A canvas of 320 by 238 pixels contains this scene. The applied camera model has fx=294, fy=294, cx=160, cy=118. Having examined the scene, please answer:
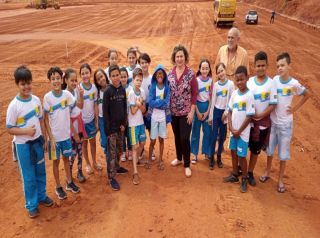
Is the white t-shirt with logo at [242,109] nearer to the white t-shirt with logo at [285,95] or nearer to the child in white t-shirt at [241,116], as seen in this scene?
the child in white t-shirt at [241,116]

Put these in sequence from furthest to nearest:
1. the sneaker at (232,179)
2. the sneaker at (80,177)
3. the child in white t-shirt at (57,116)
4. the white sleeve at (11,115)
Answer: the sneaker at (80,177) < the sneaker at (232,179) < the child in white t-shirt at (57,116) < the white sleeve at (11,115)

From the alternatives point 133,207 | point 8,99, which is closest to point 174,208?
point 133,207

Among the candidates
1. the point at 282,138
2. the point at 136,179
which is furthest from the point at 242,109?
the point at 136,179

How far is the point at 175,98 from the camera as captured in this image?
5086mm

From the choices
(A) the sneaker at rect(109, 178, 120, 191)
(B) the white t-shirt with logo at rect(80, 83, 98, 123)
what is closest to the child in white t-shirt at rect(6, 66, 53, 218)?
(B) the white t-shirt with logo at rect(80, 83, 98, 123)

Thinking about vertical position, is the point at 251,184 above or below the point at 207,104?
below

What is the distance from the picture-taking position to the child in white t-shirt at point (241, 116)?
4566 millimetres

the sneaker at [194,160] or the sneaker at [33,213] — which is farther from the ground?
the sneaker at [194,160]

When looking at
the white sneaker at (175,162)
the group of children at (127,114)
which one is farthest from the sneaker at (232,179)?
the white sneaker at (175,162)

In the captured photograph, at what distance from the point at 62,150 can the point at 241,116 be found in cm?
289

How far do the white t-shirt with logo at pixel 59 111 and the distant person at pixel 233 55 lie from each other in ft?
9.38

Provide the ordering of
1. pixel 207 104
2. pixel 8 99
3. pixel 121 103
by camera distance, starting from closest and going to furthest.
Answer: pixel 121 103, pixel 207 104, pixel 8 99

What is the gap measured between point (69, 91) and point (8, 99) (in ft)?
19.4

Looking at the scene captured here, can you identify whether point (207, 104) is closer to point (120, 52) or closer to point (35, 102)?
point (35, 102)
